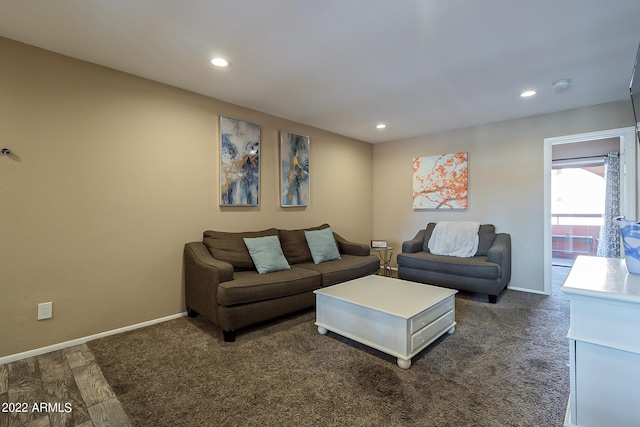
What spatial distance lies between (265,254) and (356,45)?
2179 mm

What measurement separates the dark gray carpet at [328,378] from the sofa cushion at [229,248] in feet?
2.19

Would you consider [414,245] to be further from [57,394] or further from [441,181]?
[57,394]

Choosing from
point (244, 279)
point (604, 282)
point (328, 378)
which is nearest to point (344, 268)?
point (244, 279)

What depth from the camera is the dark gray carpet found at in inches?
63.7

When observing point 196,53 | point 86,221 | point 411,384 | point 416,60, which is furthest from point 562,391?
point 86,221

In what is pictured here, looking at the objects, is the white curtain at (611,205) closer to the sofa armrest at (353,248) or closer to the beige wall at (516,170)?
the beige wall at (516,170)

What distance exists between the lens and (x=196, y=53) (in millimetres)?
2389

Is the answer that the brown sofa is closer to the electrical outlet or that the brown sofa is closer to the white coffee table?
the white coffee table

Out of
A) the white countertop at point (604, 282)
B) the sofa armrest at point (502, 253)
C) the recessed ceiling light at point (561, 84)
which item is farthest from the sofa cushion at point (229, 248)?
the recessed ceiling light at point (561, 84)

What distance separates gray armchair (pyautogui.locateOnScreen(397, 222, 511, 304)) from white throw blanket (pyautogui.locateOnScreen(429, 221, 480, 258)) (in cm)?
10

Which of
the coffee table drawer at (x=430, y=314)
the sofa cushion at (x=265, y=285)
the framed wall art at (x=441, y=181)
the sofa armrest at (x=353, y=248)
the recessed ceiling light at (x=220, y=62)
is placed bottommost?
the coffee table drawer at (x=430, y=314)

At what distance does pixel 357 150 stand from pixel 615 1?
373 centimetres

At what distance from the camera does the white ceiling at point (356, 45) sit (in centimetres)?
187

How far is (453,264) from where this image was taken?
12.3 feet
